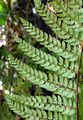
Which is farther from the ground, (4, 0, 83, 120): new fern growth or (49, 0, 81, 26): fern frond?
(49, 0, 81, 26): fern frond

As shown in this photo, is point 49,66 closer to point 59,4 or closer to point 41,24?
point 59,4

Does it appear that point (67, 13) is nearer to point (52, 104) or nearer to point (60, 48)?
point (60, 48)

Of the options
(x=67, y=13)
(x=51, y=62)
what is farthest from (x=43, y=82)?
(x=67, y=13)

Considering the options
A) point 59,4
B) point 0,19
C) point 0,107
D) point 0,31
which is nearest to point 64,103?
point 59,4

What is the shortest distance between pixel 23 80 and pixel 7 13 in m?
0.55

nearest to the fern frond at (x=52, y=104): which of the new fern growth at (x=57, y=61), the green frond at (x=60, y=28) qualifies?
the new fern growth at (x=57, y=61)

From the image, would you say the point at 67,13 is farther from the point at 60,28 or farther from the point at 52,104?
the point at 52,104

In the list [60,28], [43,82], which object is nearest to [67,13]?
[60,28]

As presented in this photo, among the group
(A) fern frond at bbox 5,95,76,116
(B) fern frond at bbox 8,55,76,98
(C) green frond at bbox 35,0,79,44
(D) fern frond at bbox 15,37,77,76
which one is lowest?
(A) fern frond at bbox 5,95,76,116

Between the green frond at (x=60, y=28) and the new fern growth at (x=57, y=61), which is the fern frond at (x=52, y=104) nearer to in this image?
the new fern growth at (x=57, y=61)

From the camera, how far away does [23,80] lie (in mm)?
1944

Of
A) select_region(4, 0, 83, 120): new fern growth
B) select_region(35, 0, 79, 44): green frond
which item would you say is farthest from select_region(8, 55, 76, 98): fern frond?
select_region(35, 0, 79, 44): green frond

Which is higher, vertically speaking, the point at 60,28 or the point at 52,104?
the point at 60,28

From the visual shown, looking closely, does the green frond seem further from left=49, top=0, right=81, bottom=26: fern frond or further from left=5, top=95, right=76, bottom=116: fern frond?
left=5, top=95, right=76, bottom=116: fern frond
